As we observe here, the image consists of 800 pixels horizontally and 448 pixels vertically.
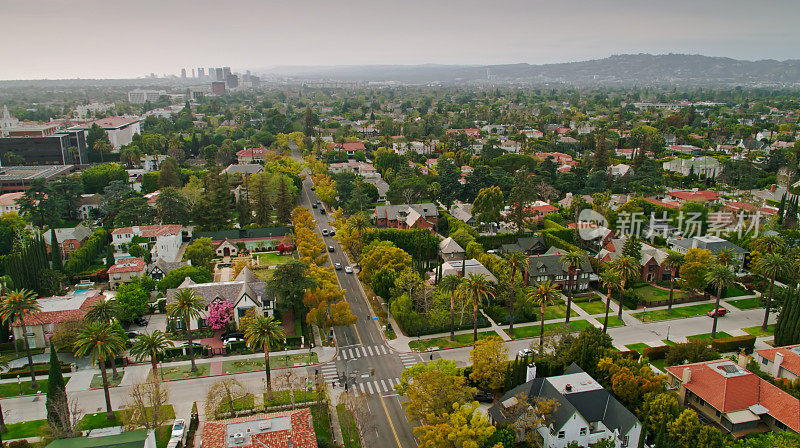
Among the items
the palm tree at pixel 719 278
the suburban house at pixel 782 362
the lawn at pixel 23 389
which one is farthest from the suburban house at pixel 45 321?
the palm tree at pixel 719 278

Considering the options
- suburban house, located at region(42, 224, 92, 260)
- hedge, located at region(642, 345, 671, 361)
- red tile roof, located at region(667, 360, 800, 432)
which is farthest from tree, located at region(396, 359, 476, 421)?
suburban house, located at region(42, 224, 92, 260)

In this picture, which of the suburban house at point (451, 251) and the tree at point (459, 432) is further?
the suburban house at point (451, 251)

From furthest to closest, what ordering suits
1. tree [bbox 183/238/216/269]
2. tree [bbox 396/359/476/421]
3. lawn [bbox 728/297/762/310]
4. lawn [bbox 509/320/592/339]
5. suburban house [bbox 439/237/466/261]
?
suburban house [bbox 439/237/466/261] < tree [bbox 183/238/216/269] < lawn [bbox 728/297/762/310] < lawn [bbox 509/320/592/339] < tree [bbox 396/359/476/421]

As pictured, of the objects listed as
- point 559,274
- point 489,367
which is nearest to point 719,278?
point 559,274

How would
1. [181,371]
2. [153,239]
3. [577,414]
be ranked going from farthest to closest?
[153,239]
[181,371]
[577,414]

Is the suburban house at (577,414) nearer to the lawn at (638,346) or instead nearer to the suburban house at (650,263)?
the lawn at (638,346)

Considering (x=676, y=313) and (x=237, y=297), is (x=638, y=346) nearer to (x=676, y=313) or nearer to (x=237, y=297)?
(x=676, y=313)

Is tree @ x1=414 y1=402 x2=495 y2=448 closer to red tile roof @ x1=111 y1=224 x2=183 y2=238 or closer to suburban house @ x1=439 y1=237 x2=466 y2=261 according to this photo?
suburban house @ x1=439 y1=237 x2=466 y2=261
